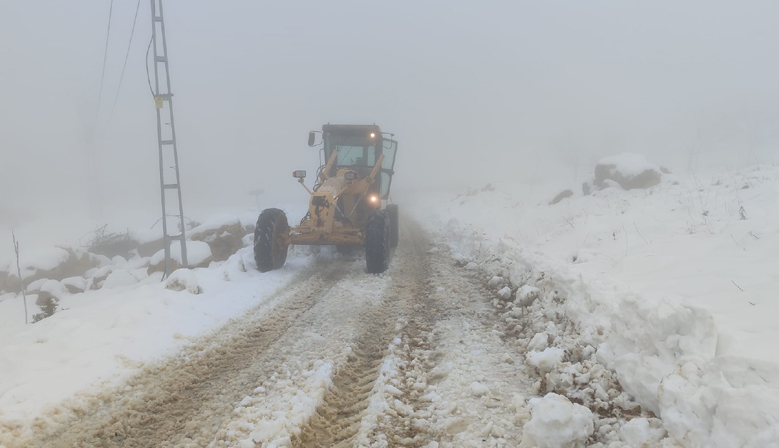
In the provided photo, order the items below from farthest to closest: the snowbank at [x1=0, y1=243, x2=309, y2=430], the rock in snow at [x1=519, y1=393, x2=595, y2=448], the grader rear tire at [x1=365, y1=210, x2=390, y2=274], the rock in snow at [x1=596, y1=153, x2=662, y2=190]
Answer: the rock in snow at [x1=596, y1=153, x2=662, y2=190] < the grader rear tire at [x1=365, y1=210, x2=390, y2=274] < the snowbank at [x1=0, y1=243, x2=309, y2=430] < the rock in snow at [x1=519, y1=393, x2=595, y2=448]

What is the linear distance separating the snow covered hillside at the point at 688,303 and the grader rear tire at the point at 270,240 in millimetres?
3721

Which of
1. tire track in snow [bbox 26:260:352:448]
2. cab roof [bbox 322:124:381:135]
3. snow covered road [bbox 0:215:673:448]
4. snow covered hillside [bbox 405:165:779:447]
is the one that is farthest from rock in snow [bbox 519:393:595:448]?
cab roof [bbox 322:124:381:135]

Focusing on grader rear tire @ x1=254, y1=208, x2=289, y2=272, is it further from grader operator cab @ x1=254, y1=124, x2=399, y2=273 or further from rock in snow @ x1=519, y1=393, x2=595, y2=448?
rock in snow @ x1=519, y1=393, x2=595, y2=448

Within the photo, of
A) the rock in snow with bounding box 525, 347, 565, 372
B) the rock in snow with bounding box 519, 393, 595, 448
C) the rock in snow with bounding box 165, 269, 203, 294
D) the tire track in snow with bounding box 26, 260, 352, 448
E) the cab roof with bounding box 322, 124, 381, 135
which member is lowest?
the rock in snow with bounding box 165, 269, 203, 294

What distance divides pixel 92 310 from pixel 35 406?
7.08 ft

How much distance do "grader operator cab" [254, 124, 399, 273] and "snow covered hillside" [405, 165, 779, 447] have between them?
6.95 ft

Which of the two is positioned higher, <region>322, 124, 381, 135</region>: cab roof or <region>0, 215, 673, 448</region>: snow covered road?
<region>322, 124, 381, 135</region>: cab roof

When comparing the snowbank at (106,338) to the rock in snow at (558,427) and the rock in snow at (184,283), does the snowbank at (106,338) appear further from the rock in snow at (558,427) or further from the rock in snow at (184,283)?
the rock in snow at (558,427)

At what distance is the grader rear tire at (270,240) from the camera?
7039 millimetres

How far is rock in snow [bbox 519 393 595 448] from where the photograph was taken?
2.11 meters

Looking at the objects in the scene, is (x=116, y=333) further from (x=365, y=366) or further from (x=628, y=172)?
(x=628, y=172)

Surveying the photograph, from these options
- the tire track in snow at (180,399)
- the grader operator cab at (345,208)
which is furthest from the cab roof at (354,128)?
the tire track in snow at (180,399)

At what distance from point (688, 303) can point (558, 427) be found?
1144 mm

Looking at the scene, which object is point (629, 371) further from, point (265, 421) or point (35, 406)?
point (35, 406)
